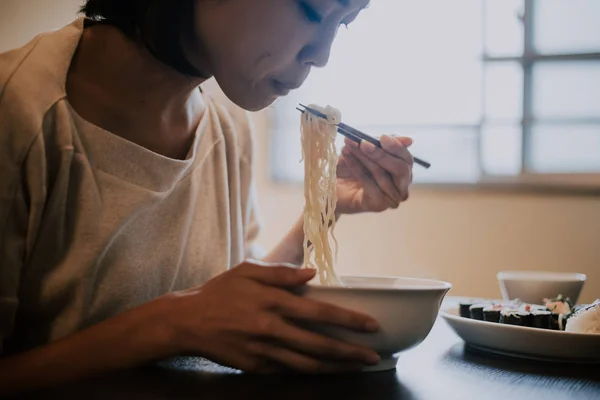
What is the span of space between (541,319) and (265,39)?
19.6 inches

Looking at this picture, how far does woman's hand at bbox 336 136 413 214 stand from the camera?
3.35 feet

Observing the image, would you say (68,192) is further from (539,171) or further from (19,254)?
(539,171)

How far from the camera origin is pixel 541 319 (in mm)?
789

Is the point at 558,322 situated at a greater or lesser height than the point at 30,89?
lesser

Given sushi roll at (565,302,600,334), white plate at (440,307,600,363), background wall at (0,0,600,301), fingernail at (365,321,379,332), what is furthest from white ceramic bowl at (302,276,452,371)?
background wall at (0,0,600,301)

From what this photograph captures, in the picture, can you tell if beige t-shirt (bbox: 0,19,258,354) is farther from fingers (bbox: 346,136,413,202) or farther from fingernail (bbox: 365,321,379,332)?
fingernail (bbox: 365,321,379,332)

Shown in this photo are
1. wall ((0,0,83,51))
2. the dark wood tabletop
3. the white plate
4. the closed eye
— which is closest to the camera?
the dark wood tabletop

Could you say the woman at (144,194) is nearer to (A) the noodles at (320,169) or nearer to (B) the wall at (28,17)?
(A) the noodles at (320,169)

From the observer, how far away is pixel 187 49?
906 mm

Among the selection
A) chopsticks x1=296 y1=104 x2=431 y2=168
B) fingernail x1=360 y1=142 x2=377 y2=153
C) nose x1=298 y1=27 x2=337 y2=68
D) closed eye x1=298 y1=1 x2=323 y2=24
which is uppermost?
closed eye x1=298 y1=1 x2=323 y2=24

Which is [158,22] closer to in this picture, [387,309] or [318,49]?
[318,49]

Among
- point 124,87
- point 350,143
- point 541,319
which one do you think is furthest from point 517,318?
point 124,87

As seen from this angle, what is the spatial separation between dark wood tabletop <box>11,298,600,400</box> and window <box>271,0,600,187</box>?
2.28m

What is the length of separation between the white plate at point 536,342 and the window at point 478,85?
221 centimetres
